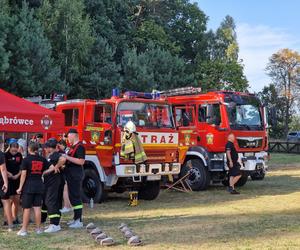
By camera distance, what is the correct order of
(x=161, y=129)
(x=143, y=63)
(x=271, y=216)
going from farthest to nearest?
1. (x=143, y=63)
2. (x=161, y=129)
3. (x=271, y=216)

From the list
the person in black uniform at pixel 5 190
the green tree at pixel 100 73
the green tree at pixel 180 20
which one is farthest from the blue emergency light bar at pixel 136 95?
the green tree at pixel 180 20

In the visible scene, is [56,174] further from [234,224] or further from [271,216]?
[271,216]

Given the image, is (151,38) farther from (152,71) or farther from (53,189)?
(53,189)

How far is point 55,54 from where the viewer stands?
73.0 feet

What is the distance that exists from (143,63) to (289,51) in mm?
51188

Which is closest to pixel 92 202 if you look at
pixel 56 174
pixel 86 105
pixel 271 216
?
pixel 86 105

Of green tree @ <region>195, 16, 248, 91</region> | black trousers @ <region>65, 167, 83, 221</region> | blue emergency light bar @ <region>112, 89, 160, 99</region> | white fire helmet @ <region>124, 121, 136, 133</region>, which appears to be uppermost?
green tree @ <region>195, 16, 248, 91</region>

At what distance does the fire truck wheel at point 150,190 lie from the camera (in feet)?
43.6

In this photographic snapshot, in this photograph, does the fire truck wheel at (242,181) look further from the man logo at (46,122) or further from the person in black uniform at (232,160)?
the man logo at (46,122)

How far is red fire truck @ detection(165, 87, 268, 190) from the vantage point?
48.5ft

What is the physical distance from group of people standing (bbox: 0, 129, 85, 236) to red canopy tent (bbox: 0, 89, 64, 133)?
31.3 inches

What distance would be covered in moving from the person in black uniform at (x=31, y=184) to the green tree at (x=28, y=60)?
10215mm

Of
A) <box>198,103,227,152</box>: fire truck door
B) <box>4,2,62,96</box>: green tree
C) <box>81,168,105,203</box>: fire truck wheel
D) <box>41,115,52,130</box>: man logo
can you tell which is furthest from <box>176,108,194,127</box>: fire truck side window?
<box>4,2,62,96</box>: green tree

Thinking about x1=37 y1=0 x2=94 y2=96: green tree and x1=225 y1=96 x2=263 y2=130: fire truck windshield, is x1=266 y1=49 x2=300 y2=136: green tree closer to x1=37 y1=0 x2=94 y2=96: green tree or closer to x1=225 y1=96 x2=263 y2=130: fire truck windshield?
x1=37 y1=0 x2=94 y2=96: green tree
